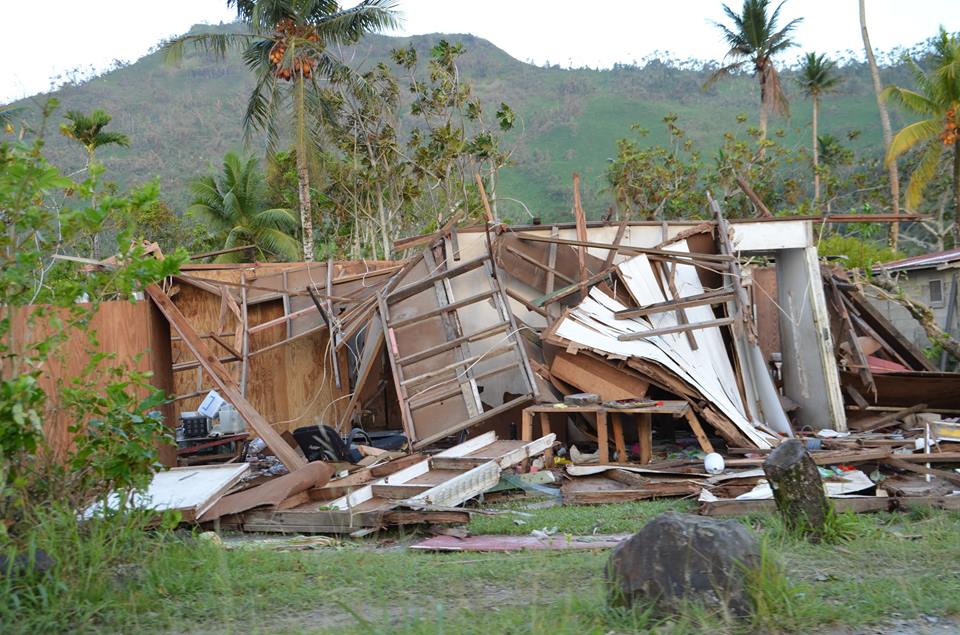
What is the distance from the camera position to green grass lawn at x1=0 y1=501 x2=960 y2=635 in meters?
4.69

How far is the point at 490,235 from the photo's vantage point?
12.3m

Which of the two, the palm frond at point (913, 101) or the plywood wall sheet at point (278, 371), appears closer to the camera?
the plywood wall sheet at point (278, 371)

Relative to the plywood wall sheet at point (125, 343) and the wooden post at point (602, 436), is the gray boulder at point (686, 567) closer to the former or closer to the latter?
the plywood wall sheet at point (125, 343)

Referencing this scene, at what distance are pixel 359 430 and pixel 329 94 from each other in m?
18.0

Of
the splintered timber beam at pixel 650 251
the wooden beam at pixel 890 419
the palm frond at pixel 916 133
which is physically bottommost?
the wooden beam at pixel 890 419

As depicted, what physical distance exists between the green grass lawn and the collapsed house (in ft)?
5.57

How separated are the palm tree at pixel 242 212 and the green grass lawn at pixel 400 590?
25.9 meters

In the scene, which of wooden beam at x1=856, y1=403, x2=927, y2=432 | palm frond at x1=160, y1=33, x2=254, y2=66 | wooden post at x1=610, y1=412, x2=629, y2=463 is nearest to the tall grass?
wooden post at x1=610, y1=412, x2=629, y2=463

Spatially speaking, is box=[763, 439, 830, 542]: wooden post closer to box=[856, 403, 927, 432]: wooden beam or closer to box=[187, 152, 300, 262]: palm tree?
box=[856, 403, 927, 432]: wooden beam

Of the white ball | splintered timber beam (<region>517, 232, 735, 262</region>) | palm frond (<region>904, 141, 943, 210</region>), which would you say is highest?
palm frond (<region>904, 141, 943, 210</region>)

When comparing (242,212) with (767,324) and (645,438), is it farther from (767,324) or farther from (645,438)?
(645,438)

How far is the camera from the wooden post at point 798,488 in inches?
247

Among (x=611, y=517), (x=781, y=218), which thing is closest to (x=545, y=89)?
(x=781, y=218)

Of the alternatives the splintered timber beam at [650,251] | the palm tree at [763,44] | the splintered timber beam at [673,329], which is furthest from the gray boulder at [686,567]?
the palm tree at [763,44]
